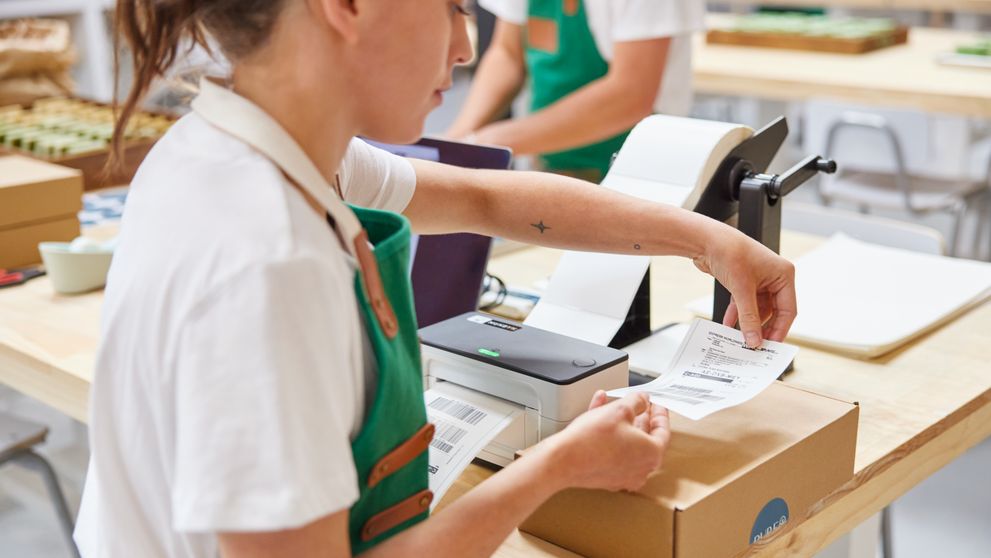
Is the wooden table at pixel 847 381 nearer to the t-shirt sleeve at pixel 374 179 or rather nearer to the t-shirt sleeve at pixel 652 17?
the t-shirt sleeve at pixel 374 179

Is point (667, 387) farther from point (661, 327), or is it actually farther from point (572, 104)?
point (572, 104)

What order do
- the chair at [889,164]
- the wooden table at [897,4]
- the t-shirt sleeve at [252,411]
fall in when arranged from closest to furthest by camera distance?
the t-shirt sleeve at [252,411] → the chair at [889,164] → the wooden table at [897,4]

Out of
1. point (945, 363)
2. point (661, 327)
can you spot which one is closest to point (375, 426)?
point (661, 327)

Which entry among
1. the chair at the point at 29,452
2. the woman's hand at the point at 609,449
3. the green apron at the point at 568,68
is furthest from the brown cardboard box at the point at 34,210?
the woman's hand at the point at 609,449

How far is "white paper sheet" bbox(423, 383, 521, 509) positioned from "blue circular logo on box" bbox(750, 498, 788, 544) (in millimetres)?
271

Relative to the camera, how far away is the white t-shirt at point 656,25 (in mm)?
2240

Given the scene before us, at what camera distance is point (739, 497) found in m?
1.03

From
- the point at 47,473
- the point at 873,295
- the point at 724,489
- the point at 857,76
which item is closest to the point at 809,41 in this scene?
the point at 857,76

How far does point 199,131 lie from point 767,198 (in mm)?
775

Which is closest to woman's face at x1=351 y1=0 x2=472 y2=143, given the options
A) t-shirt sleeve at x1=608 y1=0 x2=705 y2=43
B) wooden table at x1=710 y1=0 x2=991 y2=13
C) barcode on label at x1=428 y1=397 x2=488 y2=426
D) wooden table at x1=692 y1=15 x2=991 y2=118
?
barcode on label at x1=428 y1=397 x2=488 y2=426

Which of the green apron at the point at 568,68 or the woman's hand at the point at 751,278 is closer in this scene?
the woman's hand at the point at 751,278

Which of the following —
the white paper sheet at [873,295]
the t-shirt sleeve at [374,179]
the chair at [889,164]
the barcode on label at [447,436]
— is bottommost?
the chair at [889,164]

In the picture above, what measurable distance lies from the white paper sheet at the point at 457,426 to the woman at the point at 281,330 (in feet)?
0.50

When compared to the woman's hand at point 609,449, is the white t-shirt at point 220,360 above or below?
above
